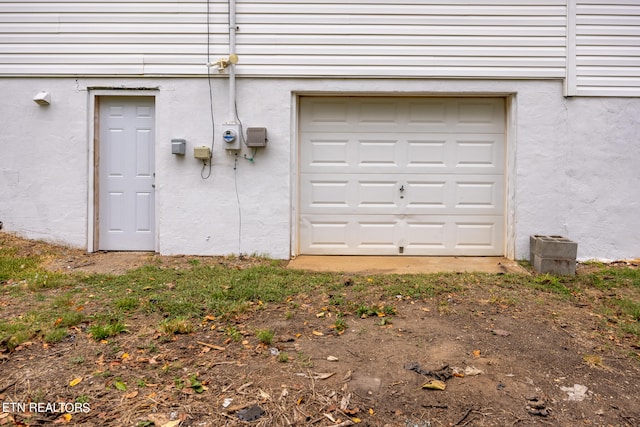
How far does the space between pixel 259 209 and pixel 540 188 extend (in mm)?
3995

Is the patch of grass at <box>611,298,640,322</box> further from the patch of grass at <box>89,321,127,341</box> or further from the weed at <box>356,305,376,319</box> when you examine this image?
the patch of grass at <box>89,321,127,341</box>

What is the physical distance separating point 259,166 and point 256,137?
1.40ft

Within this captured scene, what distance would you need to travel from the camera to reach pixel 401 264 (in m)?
6.37

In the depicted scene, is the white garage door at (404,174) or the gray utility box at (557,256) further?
the white garage door at (404,174)

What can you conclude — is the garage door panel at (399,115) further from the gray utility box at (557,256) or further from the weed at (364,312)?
the weed at (364,312)

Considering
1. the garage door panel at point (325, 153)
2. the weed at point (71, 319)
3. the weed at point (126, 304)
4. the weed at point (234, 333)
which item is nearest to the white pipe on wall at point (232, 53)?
the garage door panel at point (325, 153)

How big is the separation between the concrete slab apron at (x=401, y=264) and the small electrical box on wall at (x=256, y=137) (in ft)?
5.65

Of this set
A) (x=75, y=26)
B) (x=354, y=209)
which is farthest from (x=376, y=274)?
(x=75, y=26)

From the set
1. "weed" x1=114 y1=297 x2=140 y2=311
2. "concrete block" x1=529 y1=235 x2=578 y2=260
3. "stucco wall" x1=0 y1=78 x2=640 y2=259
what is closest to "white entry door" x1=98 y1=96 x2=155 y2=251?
"stucco wall" x1=0 y1=78 x2=640 y2=259

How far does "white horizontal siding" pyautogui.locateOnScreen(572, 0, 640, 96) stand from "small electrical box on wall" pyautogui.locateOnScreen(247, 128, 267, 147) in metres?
4.41

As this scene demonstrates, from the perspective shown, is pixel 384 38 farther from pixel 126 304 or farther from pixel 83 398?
pixel 83 398

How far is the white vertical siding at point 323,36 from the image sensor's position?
257 inches

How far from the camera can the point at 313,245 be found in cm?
697

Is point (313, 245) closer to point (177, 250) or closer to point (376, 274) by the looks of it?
point (376, 274)
